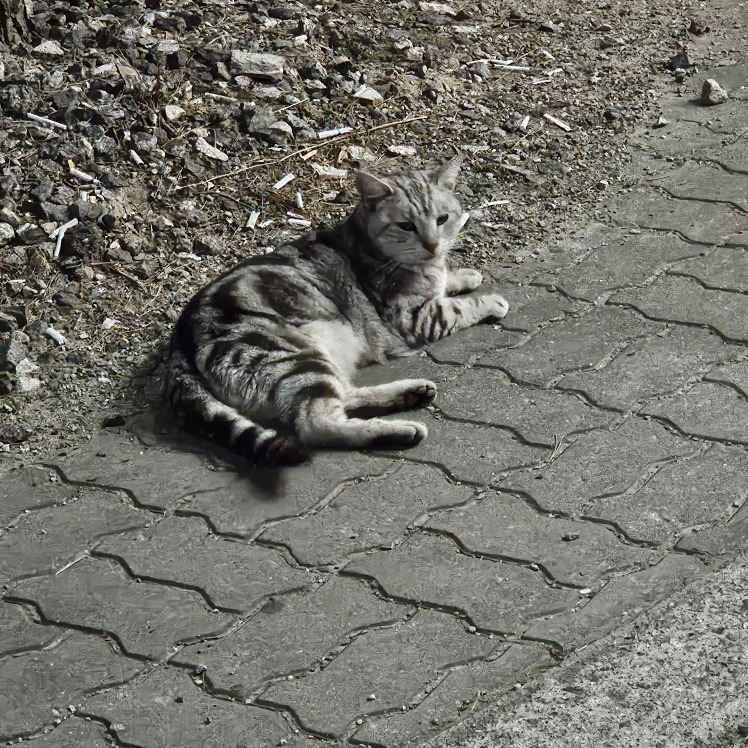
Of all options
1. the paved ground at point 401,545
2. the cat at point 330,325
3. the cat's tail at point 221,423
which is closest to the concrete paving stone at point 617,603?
the paved ground at point 401,545

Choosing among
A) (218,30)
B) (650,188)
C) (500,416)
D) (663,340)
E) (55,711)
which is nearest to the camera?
(55,711)

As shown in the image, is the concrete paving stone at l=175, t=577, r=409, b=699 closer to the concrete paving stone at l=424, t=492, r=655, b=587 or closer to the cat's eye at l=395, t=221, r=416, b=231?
the concrete paving stone at l=424, t=492, r=655, b=587

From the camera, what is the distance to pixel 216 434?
4328 mm

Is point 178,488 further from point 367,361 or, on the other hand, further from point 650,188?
point 650,188

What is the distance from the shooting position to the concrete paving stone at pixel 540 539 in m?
3.66

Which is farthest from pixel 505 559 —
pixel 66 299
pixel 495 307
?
pixel 66 299

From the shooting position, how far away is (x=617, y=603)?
138 inches

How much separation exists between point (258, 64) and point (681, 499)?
3648mm

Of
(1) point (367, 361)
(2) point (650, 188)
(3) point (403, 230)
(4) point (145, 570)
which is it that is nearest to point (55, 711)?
(4) point (145, 570)

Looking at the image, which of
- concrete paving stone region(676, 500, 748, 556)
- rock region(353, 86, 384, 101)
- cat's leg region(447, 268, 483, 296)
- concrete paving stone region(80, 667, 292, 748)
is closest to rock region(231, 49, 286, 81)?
rock region(353, 86, 384, 101)

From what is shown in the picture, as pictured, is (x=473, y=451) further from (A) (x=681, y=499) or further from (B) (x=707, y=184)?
(B) (x=707, y=184)

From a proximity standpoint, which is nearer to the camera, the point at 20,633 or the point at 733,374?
the point at 20,633

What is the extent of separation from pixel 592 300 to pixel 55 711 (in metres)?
2.86

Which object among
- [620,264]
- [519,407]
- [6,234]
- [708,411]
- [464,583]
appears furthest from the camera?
[620,264]
